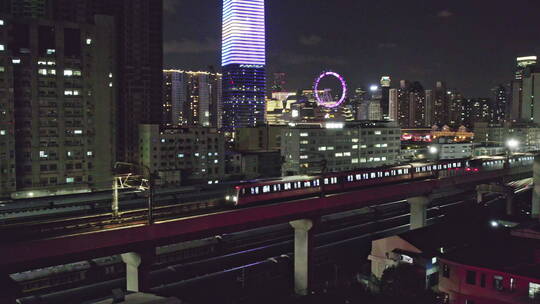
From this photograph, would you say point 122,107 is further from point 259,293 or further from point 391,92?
point 391,92

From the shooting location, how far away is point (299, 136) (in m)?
59.9

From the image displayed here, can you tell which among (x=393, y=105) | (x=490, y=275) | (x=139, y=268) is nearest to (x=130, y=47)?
(x=139, y=268)

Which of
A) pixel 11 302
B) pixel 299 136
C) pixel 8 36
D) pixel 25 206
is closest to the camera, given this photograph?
pixel 11 302

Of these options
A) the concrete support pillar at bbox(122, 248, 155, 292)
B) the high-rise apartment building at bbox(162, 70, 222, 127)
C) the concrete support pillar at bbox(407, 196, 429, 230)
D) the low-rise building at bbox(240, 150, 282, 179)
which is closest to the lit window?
the concrete support pillar at bbox(122, 248, 155, 292)

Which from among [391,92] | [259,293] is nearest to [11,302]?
[259,293]

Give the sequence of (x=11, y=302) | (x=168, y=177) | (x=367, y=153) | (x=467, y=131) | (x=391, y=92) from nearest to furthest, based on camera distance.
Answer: (x=11, y=302) → (x=168, y=177) → (x=367, y=153) → (x=467, y=131) → (x=391, y=92)

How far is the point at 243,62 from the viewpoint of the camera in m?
125

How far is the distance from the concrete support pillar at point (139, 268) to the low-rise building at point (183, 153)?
30.1 meters

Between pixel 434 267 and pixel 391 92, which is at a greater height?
pixel 391 92

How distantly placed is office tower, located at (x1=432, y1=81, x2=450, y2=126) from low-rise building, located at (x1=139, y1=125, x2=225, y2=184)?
130143 mm

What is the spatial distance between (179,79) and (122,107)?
58256mm

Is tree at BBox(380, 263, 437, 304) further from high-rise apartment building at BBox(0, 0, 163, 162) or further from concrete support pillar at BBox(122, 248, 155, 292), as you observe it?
high-rise apartment building at BBox(0, 0, 163, 162)

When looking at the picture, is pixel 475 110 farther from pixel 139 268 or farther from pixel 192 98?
pixel 139 268

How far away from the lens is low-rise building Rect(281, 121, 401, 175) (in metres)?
60.3
